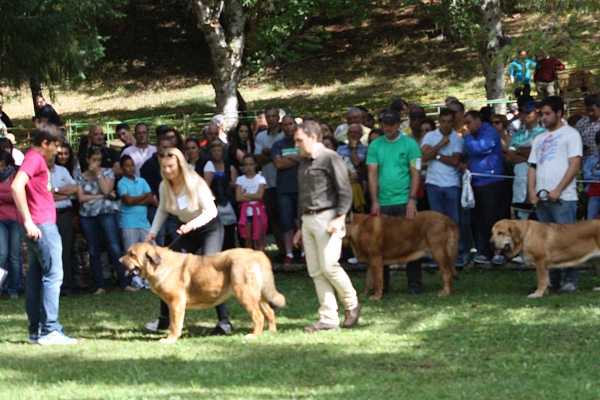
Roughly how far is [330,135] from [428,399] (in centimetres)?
711

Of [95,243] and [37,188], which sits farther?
[95,243]

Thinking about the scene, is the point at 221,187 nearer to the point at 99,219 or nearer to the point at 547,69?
the point at 99,219

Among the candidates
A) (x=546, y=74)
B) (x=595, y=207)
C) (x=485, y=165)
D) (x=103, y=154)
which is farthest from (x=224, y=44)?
(x=595, y=207)

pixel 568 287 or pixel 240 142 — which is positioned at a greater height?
pixel 240 142

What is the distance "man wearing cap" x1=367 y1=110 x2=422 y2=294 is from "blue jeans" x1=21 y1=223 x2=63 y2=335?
397 cm

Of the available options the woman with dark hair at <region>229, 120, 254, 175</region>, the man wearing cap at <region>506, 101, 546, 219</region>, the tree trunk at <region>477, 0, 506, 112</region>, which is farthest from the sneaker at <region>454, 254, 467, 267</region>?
the tree trunk at <region>477, 0, 506, 112</region>

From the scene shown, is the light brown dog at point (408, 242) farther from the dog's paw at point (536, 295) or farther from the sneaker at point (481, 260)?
the sneaker at point (481, 260)

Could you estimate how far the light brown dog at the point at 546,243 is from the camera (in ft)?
33.5

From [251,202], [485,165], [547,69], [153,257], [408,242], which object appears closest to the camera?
[153,257]

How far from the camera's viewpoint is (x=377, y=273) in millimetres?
10867

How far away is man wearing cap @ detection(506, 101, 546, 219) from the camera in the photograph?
40.2 feet

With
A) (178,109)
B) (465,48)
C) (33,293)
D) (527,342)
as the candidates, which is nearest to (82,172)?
(33,293)

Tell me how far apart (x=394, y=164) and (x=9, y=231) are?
516 cm

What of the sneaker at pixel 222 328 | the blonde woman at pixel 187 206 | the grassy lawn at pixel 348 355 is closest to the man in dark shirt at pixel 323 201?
the grassy lawn at pixel 348 355
